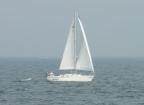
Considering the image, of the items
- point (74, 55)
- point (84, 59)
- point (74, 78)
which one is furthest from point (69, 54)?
point (74, 78)

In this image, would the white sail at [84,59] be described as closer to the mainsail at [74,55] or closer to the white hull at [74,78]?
the mainsail at [74,55]

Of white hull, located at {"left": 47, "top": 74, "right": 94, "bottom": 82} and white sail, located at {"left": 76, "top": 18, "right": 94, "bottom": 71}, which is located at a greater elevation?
white sail, located at {"left": 76, "top": 18, "right": 94, "bottom": 71}

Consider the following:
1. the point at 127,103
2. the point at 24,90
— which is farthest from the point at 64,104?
the point at 24,90

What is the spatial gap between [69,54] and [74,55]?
1.15 m

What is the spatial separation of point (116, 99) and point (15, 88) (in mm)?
27213

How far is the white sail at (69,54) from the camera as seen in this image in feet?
365

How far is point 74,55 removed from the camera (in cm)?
11138

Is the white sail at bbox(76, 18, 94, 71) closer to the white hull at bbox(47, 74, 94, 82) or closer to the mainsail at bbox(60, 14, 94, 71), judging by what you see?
the mainsail at bbox(60, 14, 94, 71)

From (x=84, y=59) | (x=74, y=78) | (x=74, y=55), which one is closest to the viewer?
(x=74, y=78)

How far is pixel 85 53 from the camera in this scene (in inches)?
4296

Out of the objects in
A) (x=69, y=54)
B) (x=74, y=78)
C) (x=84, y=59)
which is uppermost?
(x=69, y=54)

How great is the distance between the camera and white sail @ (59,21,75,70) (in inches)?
4385

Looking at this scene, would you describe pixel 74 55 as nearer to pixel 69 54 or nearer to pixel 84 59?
pixel 69 54

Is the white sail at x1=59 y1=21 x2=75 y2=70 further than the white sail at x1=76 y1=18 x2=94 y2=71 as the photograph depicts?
Yes
